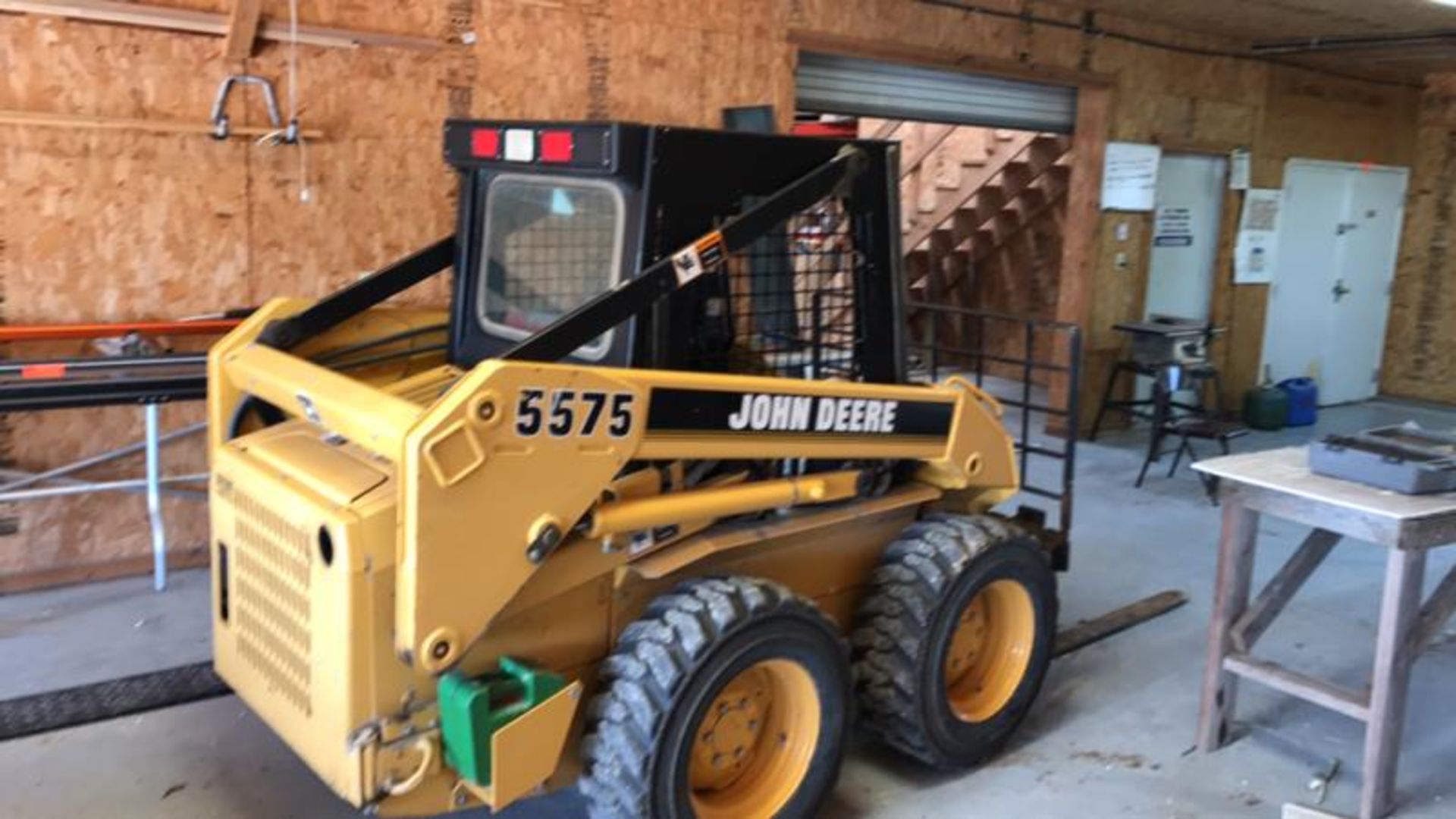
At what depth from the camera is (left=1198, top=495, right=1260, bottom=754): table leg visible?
3.68m

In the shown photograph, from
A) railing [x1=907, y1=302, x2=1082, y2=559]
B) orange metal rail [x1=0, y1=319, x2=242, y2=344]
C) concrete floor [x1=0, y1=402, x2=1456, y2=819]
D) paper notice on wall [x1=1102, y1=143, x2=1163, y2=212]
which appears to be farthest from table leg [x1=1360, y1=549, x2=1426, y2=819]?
paper notice on wall [x1=1102, y1=143, x2=1163, y2=212]

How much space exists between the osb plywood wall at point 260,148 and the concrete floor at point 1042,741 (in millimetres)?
721

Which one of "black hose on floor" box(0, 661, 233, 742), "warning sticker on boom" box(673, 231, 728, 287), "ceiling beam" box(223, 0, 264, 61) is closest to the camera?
"warning sticker on boom" box(673, 231, 728, 287)

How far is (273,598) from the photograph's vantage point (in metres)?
2.77

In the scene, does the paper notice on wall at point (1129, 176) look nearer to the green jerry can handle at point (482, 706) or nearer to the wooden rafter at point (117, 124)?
the wooden rafter at point (117, 124)

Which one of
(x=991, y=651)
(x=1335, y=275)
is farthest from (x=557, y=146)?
(x=1335, y=275)

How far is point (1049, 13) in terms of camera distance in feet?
25.0

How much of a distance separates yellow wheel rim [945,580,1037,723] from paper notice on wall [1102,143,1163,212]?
5.27m

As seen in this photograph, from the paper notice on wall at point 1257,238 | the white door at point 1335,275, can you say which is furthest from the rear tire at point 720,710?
the white door at point 1335,275

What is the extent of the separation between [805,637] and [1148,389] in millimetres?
6719

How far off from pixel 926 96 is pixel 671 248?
16.1 feet

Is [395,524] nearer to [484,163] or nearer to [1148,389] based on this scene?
[484,163]

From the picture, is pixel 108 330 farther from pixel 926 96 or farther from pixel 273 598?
pixel 926 96

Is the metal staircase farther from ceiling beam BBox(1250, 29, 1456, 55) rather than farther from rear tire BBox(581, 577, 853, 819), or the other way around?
rear tire BBox(581, 577, 853, 819)
